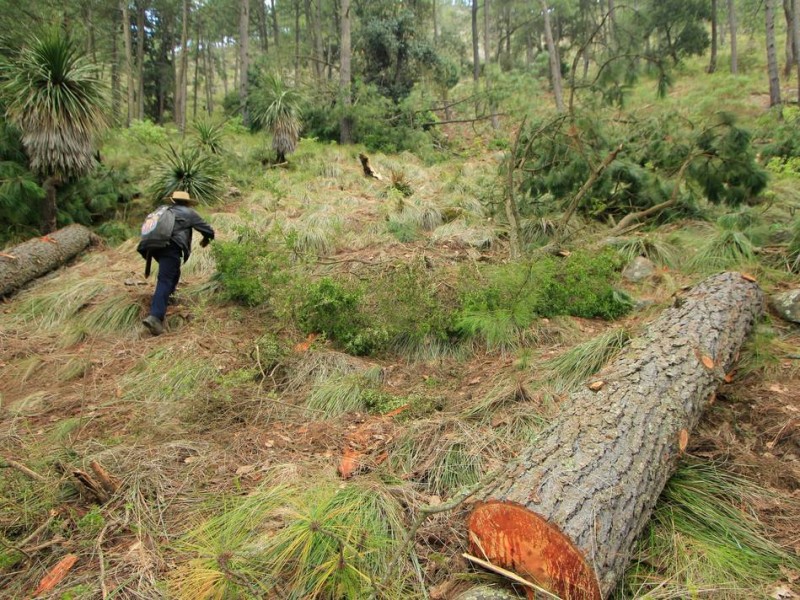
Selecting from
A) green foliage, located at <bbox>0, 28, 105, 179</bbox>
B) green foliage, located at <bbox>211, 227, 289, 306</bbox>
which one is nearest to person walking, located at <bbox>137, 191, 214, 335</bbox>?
green foliage, located at <bbox>211, 227, 289, 306</bbox>

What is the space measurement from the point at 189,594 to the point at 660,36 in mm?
31075

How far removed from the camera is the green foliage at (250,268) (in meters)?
5.46

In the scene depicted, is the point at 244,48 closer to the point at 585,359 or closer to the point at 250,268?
the point at 250,268

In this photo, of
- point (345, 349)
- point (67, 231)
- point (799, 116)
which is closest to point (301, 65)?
point (67, 231)

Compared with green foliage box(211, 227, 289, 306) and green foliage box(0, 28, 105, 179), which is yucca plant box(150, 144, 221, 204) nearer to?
green foliage box(0, 28, 105, 179)

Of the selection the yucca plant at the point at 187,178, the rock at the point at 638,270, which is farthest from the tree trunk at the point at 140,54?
the rock at the point at 638,270

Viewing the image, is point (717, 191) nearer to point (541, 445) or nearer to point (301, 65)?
point (541, 445)

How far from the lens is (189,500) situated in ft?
9.42

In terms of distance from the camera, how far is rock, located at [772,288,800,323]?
178 inches

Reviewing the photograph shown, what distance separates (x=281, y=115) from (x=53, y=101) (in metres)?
5.14

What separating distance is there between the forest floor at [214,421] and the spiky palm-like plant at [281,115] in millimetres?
6511

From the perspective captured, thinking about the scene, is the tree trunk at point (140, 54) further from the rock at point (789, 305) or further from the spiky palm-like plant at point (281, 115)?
the rock at point (789, 305)

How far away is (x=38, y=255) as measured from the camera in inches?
272

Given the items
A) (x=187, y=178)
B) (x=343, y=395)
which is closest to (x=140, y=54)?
(x=187, y=178)
